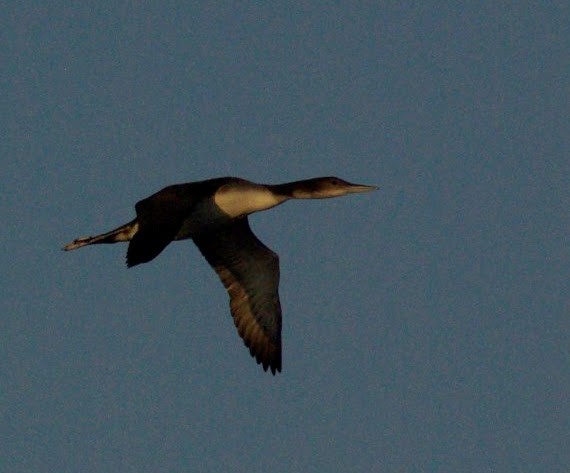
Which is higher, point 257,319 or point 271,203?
point 271,203

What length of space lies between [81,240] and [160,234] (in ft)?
10.7

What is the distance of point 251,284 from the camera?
21.9 metres

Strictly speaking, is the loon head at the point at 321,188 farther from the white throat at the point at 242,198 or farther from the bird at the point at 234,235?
the white throat at the point at 242,198

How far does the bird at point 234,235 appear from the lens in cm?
1934

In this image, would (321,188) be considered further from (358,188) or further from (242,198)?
(242,198)

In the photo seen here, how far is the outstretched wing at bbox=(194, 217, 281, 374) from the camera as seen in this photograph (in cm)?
2184

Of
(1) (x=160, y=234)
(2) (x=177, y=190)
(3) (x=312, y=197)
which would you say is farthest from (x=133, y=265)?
(3) (x=312, y=197)

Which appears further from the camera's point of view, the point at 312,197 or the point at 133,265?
the point at 312,197

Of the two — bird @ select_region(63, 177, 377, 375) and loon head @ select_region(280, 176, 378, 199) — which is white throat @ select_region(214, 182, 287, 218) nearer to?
bird @ select_region(63, 177, 377, 375)

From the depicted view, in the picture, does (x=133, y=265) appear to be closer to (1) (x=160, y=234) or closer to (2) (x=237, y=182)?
(1) (x=160, y=234)

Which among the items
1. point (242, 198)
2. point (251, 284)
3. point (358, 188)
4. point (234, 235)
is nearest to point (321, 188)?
point (358, 188)

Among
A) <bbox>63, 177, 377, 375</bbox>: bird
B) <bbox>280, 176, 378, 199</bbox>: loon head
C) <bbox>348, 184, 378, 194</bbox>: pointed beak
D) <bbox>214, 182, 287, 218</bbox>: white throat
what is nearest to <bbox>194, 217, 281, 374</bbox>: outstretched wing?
<bbox>63, 177, 377, 375</bbox>: bird

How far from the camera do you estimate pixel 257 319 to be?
21.9 m

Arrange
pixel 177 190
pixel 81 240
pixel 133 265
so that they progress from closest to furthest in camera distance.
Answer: pixel 133 265
pixel 177 190
pixel 81 240
